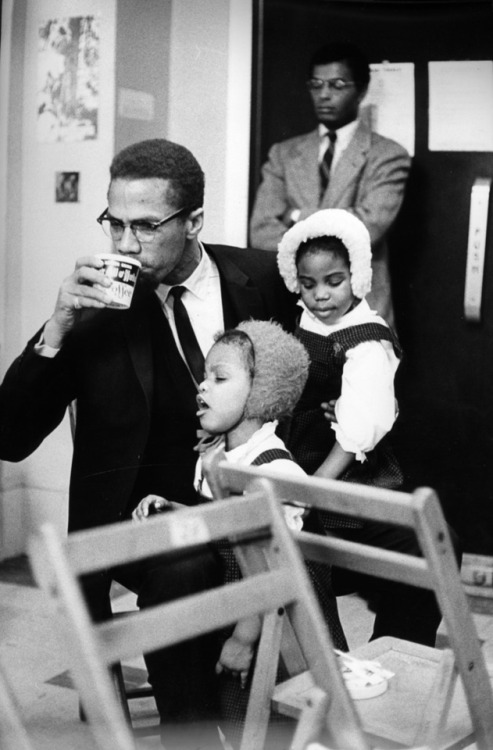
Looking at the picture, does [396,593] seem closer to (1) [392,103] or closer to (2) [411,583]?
(2) [411,583]

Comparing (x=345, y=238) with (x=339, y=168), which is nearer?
(x=345, y=238)

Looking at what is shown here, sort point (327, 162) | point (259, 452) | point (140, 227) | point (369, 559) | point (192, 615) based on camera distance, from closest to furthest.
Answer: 1. point (192, 615)
2. point (369, 559)
3. point (259, 452)
4. point (140, 227)
5. point (327, 162)

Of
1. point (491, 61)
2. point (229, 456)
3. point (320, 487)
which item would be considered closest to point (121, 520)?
point (229, 456)

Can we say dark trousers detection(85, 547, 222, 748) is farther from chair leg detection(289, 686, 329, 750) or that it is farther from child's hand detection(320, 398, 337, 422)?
chair leg detection(289, 686, 329, 750)

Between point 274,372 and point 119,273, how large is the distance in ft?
1.38

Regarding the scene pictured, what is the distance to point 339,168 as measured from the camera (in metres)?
3.77

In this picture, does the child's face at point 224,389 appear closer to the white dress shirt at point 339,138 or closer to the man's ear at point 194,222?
the man's ear at point 194,222

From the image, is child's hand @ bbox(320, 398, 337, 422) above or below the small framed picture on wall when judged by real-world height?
below

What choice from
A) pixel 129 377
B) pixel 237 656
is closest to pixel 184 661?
pixel 237 656

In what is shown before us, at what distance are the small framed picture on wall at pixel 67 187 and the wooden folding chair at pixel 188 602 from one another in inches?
93.0

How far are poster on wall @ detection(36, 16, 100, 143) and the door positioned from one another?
2.05 ft

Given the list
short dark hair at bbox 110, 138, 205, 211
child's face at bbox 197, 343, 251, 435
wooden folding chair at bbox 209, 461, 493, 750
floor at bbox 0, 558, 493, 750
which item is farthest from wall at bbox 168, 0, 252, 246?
wooden folding chair at bbox 209, 461, 493, 750

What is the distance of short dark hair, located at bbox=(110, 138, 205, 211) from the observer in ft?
8.01

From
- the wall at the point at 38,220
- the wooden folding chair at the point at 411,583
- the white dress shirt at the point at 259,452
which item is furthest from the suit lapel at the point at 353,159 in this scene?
the wooden folding chair at the point at 411,583
